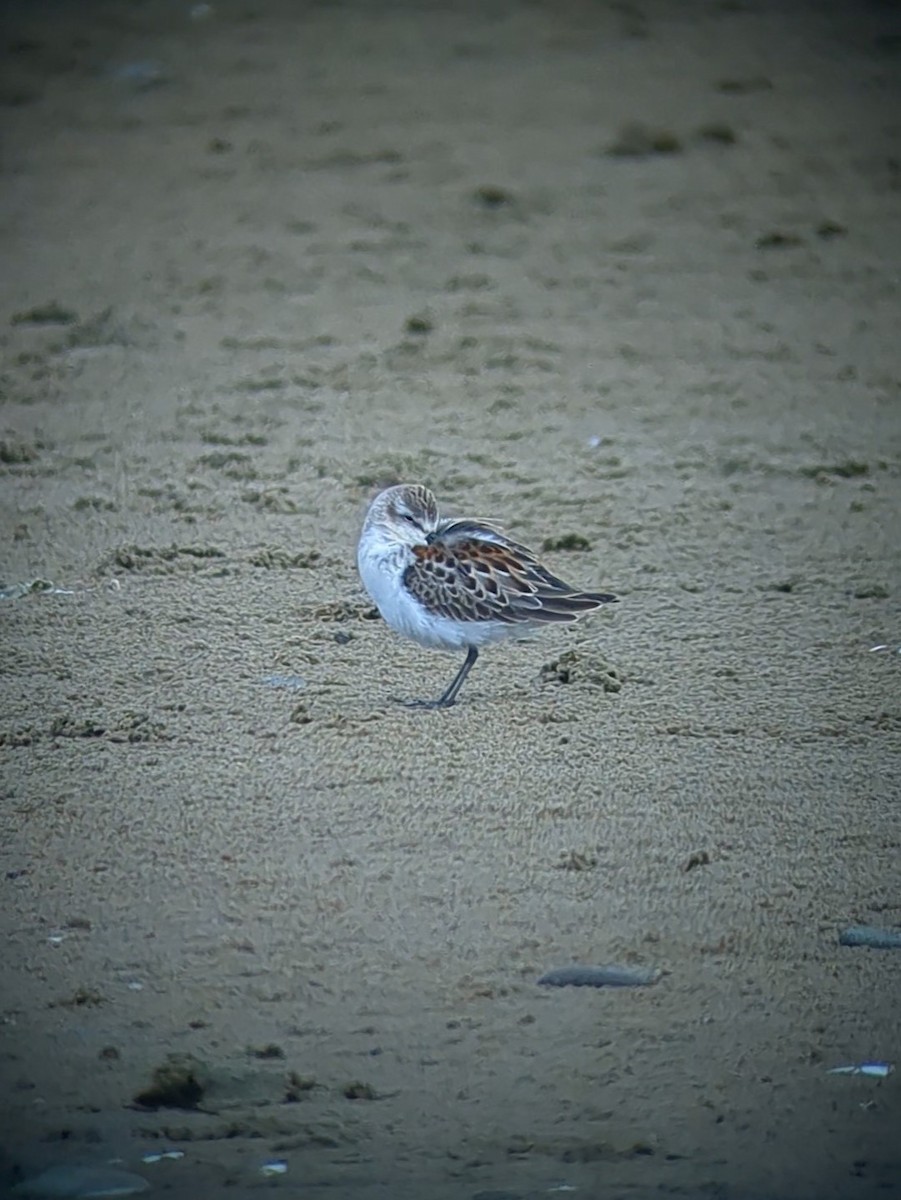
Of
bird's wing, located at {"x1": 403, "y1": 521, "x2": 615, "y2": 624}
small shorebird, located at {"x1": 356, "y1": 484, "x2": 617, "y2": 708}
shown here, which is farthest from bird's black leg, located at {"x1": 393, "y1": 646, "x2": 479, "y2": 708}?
bird's wing, located at {"x1": 403, "y1": 521, "x2": 615, "y2": 624}

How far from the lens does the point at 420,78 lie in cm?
1136

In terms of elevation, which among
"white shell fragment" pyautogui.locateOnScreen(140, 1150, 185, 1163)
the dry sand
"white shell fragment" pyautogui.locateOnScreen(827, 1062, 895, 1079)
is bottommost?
the dry sand

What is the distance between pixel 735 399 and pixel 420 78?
3.97m

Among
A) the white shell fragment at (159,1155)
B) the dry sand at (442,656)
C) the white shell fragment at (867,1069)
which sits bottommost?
the dry sand at (442,656)

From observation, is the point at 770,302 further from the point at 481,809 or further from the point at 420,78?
the point at 481,809

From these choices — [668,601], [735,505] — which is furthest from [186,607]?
[735,505]

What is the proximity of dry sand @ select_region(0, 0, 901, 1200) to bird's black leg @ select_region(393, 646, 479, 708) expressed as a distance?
2.5 inches

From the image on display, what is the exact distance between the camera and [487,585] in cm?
585

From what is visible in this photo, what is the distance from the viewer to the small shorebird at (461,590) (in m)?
5.82

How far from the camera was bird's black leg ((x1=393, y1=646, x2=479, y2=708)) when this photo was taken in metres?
5.76

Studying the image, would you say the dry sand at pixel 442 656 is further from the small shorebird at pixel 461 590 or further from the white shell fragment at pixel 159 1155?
the small shorebird at pixel 461 590

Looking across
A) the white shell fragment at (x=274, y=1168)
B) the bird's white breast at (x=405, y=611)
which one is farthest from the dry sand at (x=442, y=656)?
the bird's white breast at (x=405, y=611)

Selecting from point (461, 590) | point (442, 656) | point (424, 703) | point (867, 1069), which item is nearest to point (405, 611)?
point (461, 590)

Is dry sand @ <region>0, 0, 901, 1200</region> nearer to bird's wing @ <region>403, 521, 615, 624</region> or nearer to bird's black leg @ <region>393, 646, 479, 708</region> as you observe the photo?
bird's black leg @ <region>393, 646, 479, 708</region>
